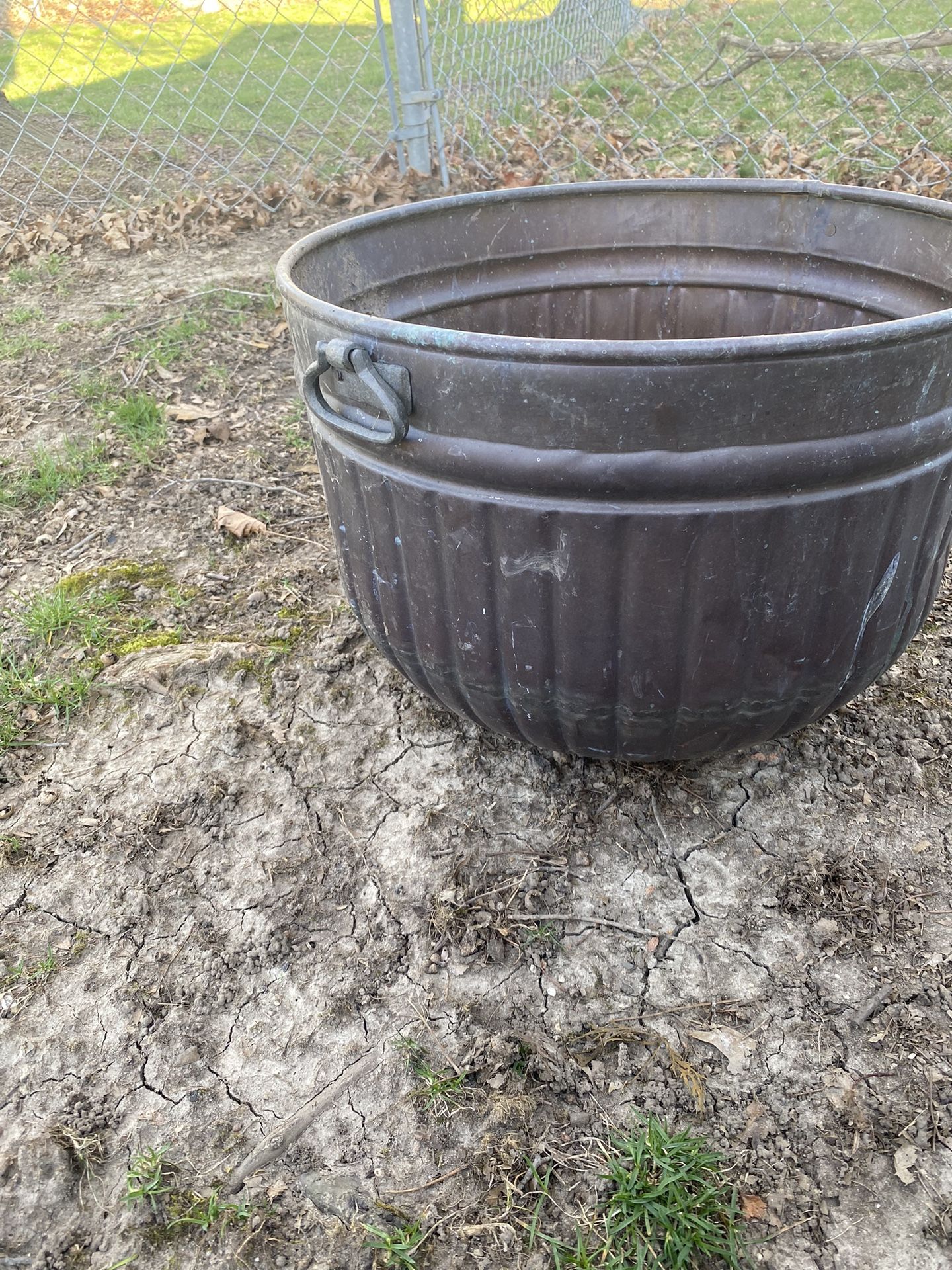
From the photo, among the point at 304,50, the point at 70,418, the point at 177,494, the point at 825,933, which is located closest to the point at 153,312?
the point at 70,418

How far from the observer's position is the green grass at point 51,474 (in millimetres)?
2893

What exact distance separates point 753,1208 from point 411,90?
16.0 feet

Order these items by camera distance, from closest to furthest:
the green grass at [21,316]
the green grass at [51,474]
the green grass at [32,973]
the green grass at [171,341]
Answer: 1. the green grass at [32,973]
2. the green grass at [51,474]
3. the green grass at [171,341]
4. the green grass at [21,316]

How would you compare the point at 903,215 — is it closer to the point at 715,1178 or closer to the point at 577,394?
the point at 577,394

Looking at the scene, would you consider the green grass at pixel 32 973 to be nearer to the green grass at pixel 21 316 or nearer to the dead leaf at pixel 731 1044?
the dead leaf at pixel 731 1044

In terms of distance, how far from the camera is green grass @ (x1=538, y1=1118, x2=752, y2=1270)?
1183mm

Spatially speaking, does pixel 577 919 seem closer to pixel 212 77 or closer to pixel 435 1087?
pixel 435 1087

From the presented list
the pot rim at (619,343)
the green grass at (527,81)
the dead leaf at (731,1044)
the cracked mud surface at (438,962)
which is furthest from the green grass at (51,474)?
the dead leaf at (731,1044)

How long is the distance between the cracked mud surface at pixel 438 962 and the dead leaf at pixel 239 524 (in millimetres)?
552

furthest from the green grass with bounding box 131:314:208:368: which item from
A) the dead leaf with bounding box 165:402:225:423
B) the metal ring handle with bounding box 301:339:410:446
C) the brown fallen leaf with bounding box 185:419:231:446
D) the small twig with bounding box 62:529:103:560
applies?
the metal ring handle with bounding box 301:339:410:446

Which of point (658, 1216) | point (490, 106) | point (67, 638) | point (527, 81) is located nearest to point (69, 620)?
point (67, 638)

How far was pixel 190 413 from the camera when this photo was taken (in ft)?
11.0

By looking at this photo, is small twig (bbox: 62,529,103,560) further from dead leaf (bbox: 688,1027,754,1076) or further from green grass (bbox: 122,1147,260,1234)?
dead leaf (bbox: 688,1027,754,1076)

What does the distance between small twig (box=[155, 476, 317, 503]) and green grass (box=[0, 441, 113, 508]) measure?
215 millimetres
